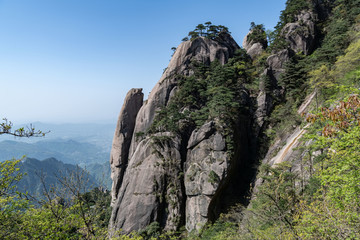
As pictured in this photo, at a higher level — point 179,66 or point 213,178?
point 179,66

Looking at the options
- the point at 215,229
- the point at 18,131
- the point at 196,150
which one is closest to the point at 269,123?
the point at 196,150

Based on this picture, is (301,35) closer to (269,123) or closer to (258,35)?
(258,35)

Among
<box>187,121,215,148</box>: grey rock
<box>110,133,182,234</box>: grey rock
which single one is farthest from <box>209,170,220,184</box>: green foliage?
<box>187,121,215,148</box>: grey rock

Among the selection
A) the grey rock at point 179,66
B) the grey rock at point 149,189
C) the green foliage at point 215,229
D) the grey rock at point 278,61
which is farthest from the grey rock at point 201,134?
the grey rock at point 278,61

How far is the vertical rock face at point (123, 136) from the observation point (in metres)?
34.8

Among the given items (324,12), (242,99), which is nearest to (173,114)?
(242,99)

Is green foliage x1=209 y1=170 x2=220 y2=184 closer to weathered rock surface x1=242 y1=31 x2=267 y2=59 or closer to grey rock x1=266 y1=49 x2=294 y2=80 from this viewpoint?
grey rock x1=266 y1=49 x2=294 y2=80

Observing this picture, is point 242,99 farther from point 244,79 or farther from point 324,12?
point 324,12

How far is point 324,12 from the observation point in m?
39.8

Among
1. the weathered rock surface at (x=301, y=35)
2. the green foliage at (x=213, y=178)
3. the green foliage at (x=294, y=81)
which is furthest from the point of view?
the weathered rock surface at (x=301, y=35)

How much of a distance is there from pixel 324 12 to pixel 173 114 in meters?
38.6

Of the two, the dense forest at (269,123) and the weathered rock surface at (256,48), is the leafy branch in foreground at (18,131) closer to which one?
the dense forest at (269,123)

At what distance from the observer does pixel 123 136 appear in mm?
35812

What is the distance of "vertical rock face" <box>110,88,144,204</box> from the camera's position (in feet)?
114
